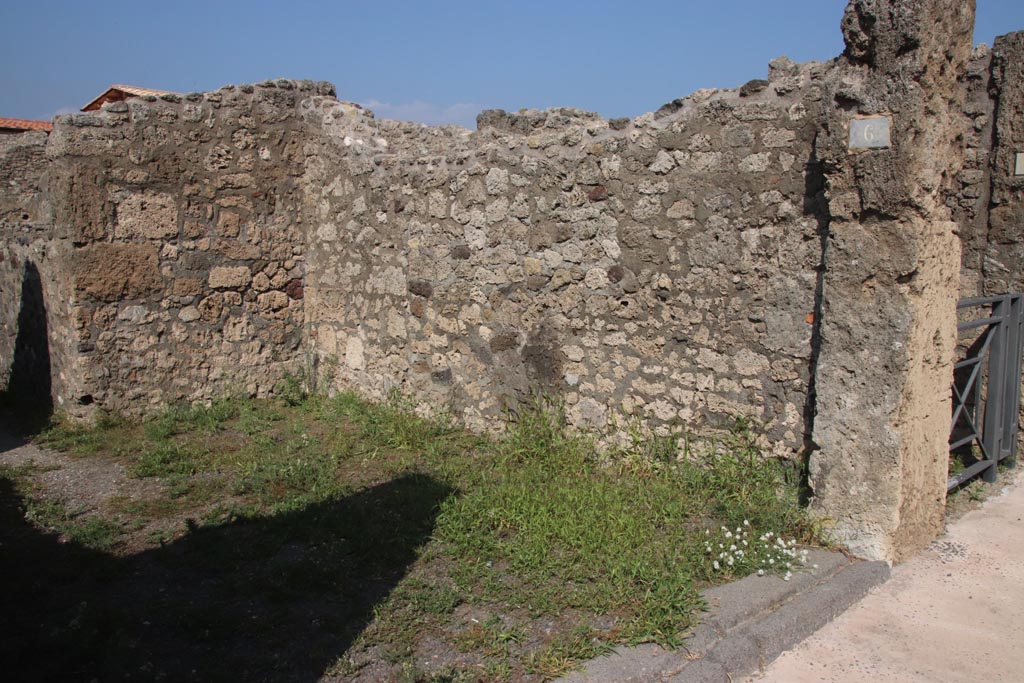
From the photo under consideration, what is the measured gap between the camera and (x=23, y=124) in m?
19.7

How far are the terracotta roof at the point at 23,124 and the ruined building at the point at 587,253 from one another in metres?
13.8

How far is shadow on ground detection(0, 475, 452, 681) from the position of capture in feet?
9.94

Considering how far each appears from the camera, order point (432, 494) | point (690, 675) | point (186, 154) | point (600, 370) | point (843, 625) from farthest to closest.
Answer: point (186, 154) → point (600, 370) → point (432, 494) → point (843, 625) → point (690, 675)

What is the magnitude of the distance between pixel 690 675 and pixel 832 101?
2594mm

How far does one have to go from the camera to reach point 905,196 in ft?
11.7

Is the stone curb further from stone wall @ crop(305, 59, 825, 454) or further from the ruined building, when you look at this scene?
stone wall @ crop(305, 59, 825, 454)

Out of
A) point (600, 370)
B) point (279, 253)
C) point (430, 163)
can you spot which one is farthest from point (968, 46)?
point (279, 253)

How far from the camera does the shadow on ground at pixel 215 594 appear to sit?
3029mm

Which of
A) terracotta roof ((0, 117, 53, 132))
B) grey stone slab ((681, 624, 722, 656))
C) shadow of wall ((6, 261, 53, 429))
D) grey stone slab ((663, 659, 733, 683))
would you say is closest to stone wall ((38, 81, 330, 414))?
shadow of wall ((6, 261, 53, 429))

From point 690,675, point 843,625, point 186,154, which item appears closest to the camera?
point 690,675

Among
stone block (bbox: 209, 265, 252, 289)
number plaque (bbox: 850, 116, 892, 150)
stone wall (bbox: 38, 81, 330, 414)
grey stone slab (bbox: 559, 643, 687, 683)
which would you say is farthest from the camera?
stone block (bbox: 209, 265, 252, 289)

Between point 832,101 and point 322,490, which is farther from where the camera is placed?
point 322,490

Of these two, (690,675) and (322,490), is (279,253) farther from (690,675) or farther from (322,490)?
(690,675)

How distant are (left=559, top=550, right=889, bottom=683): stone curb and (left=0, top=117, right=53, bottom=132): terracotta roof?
20.5 meters
